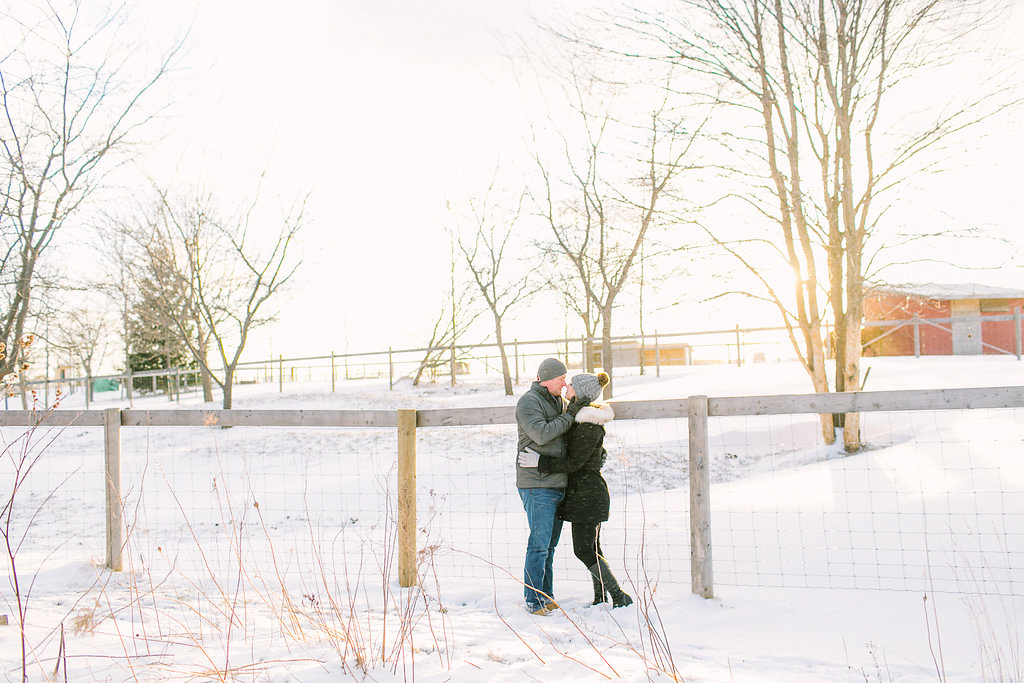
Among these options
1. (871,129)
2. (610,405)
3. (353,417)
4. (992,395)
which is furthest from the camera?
(871,129)

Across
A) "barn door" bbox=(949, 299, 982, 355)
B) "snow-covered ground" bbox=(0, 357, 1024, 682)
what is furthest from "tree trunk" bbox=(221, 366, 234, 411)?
"barn door" bbox=(949, 299, 982, 355)

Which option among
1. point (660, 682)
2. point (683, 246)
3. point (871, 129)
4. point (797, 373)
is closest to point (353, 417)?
point (660, 682)

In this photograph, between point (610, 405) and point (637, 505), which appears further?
point (637, 505)

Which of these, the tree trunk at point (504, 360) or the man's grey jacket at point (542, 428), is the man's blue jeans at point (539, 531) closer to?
the man's grey jacket at point (542, 428)

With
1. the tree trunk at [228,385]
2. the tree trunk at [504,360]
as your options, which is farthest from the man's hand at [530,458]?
the tree trunk at [504,360]

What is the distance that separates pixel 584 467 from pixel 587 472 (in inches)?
1.5

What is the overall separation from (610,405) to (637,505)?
11.4ft

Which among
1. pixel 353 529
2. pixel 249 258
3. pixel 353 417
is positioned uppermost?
pixel 249 258

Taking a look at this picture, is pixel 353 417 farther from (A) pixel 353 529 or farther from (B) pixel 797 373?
(B) pixel 797 373

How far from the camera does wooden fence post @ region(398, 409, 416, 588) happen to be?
5.08 metres

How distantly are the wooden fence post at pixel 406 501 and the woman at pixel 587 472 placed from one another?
1.05 meters

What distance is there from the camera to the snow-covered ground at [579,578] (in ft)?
10.7

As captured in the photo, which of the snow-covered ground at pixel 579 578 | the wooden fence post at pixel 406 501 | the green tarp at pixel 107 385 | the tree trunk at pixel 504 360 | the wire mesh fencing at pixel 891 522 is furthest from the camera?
the green tarp at pixel 107 385

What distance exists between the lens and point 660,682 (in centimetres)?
293
